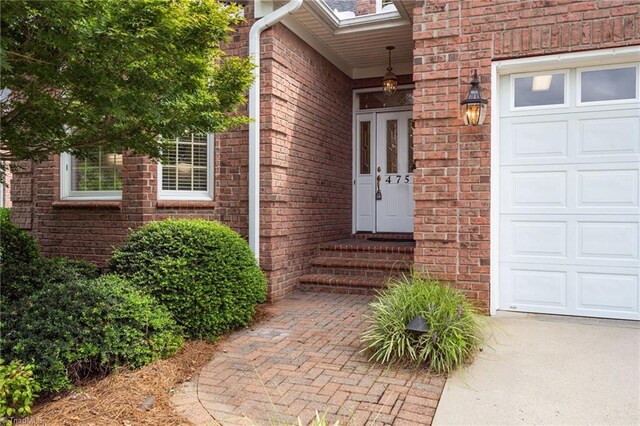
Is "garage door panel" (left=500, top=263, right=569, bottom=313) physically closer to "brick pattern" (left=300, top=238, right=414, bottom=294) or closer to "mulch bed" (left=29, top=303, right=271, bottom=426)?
"brick pattern" (left=300, top=238, right=414, bottom=294)

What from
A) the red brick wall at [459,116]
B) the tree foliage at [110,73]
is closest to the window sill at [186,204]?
the tree foliage at [110,73]

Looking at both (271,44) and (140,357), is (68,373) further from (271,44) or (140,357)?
(271,44)

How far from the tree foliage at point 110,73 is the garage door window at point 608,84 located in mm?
3348

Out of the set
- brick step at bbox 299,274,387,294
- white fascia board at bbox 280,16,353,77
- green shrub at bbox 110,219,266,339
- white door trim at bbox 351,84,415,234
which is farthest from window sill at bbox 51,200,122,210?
white door trim at bbox 351,84,415,234

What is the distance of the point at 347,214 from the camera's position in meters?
8.01

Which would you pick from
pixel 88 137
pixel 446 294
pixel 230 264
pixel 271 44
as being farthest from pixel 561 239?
pixel 88 137

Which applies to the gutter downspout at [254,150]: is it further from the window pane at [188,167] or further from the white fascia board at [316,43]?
the window pane at [188,167]

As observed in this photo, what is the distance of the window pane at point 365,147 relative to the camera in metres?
8.12

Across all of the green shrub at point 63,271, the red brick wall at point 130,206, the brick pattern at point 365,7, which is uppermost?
the brick pattern at point 365,7

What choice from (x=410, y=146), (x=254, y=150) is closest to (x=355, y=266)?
(x=254, y=150)

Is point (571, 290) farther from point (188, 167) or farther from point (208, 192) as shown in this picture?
point (188, 167)

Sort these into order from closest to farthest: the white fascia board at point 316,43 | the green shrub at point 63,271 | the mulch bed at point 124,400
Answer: the mulch bed at point 124,400 → the green shrub at point 63,271 → the white fascia board at point 316,43

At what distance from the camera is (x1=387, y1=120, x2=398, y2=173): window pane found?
7879mm

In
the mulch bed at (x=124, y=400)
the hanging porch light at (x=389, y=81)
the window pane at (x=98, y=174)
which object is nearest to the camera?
the mulch bed at (x=124, y=400)
